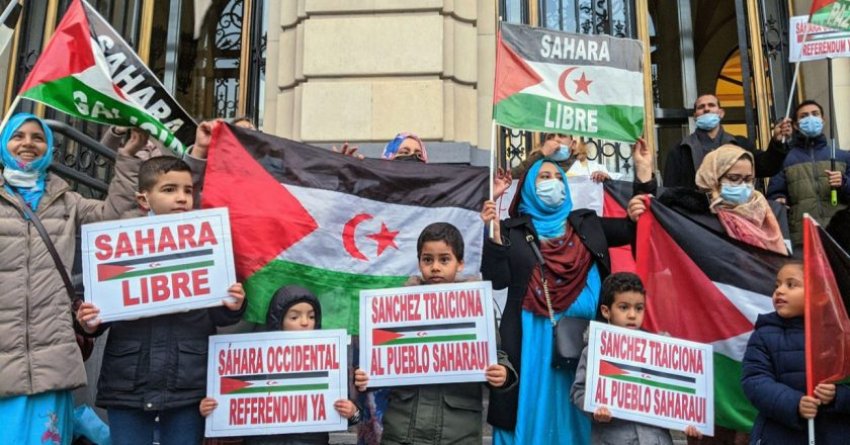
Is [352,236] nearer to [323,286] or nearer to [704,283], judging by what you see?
[323,286]

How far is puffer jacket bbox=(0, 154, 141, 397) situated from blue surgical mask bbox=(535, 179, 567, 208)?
2359 mm

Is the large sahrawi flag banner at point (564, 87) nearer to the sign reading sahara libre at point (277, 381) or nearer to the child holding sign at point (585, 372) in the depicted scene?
the child holding sign at point (585, 372)

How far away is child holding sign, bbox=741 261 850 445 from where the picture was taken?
334 centimetres

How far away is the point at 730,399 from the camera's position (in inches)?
163

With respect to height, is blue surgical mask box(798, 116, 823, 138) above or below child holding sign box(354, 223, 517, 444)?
above

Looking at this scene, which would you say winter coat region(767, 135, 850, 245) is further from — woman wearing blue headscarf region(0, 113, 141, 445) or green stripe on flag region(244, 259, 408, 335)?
woman wearing blue headscarf region(0, 113, 141, 445)

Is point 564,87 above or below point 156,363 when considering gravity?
above

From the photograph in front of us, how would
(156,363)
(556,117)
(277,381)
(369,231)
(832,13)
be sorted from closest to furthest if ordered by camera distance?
(156,363)
(277,381)
(556,117)
(369,231)
(832,13)

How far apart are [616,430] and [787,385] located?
0.78 metres

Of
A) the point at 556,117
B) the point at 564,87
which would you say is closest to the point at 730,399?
the point at 556,117

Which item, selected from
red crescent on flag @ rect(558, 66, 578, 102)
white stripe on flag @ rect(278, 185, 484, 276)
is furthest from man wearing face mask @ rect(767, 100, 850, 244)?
white stripe on flag @ rect(278, 185, 484, 276)

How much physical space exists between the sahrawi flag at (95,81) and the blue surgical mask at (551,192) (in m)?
2.06

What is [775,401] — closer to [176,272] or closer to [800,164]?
[176,272]

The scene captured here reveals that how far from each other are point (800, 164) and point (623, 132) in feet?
8.13
